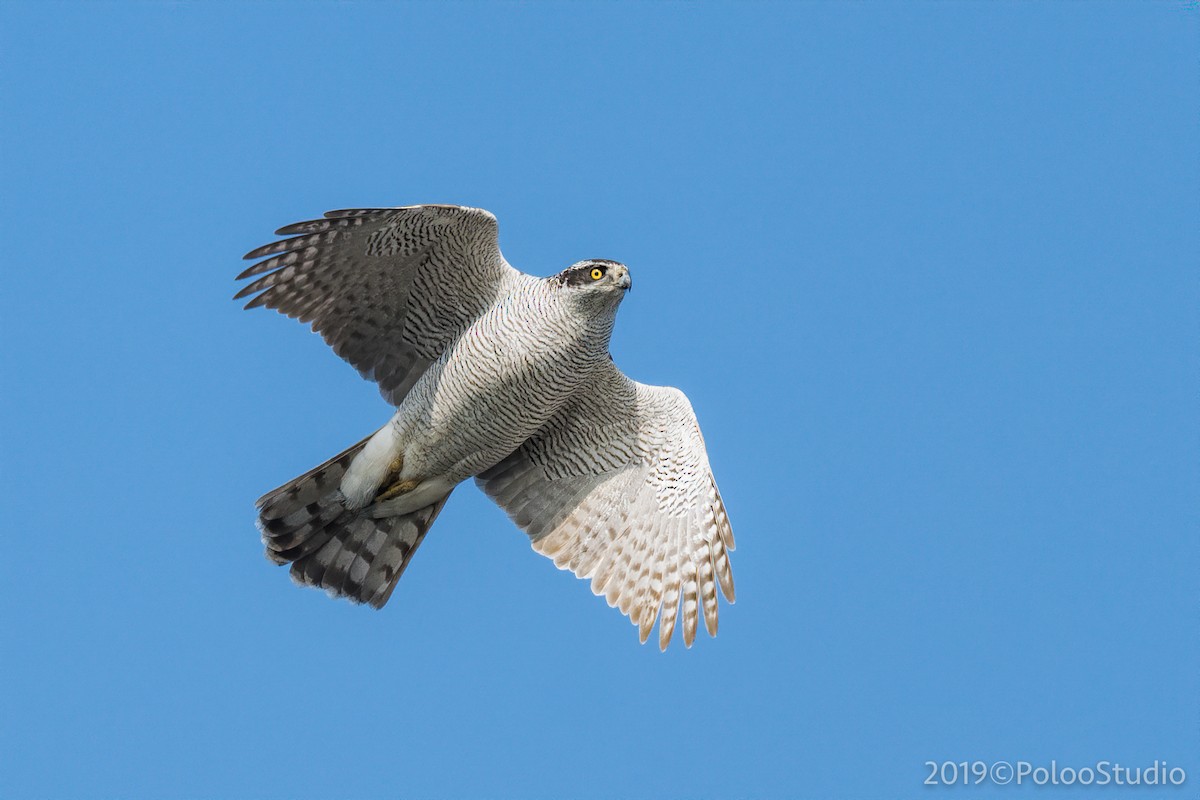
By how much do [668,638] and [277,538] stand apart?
3.54 m

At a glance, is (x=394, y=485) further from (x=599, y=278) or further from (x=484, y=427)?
(x=599, y=278)

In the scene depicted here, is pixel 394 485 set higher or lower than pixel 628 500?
lower

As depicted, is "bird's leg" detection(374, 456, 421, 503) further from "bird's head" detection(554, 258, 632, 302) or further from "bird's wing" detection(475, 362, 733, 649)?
"bird's head" detection(554, 258, 632, 302)

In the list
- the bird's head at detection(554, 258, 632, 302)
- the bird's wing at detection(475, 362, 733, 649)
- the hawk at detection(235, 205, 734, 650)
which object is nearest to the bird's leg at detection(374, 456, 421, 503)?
the hawk at detection(235, 205, 734, 650)

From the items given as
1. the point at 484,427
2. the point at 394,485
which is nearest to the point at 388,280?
the point at 484,427

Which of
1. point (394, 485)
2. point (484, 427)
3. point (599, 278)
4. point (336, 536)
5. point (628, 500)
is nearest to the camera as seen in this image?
point (599, 278)

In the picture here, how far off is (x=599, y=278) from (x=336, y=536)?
3.50 metres

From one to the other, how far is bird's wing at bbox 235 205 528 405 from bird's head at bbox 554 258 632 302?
71 centimetres

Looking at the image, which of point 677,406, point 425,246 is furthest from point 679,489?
point 425,246

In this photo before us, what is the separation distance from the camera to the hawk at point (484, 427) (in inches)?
453

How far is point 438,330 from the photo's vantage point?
40.2ft

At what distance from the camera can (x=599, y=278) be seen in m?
11.2

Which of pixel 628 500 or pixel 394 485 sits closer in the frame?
pixel 394 485

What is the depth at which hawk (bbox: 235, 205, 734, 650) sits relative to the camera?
11.5 metres
